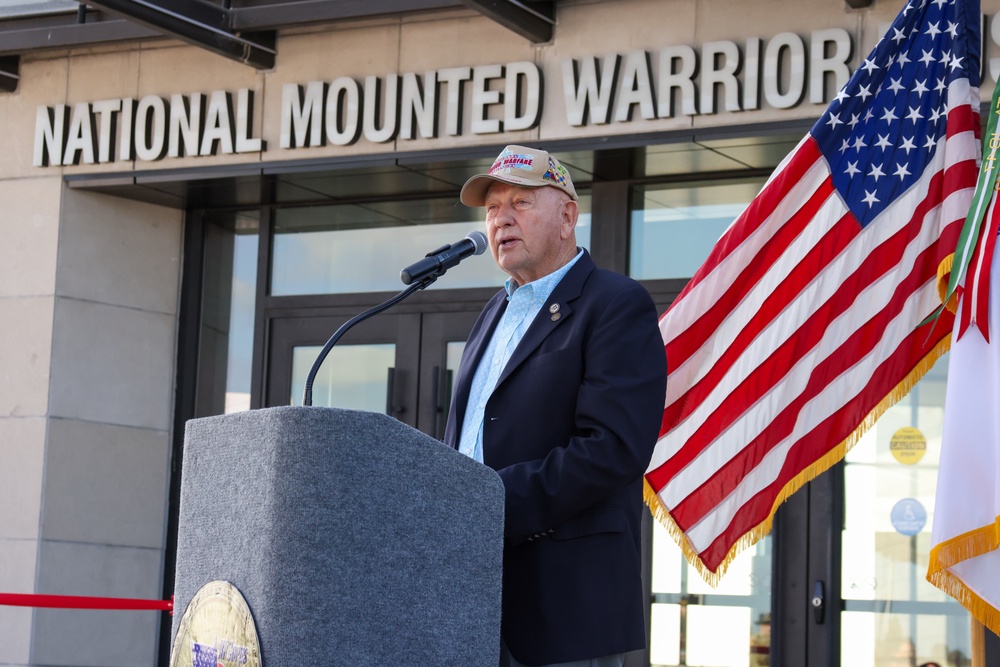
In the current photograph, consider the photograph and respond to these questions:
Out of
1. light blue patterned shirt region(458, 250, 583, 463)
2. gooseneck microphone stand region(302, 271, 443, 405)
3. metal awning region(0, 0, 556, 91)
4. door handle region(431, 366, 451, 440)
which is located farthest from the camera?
door handle region(431, 366, 451, 440)

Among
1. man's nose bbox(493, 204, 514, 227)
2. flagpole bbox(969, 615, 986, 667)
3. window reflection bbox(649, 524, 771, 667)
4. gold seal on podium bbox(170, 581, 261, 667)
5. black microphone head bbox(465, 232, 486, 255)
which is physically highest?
man's nose bbox(493, 204, 514, 227)

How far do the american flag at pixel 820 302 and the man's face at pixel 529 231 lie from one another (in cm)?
141

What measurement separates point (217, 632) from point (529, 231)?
1.34 metres

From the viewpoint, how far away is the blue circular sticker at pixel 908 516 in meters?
7.06

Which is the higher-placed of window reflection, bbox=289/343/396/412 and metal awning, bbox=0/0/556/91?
metal awning, bbox=0/0/556/91

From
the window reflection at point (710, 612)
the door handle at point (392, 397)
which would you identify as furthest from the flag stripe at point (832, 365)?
the door handle at point (392, 397)

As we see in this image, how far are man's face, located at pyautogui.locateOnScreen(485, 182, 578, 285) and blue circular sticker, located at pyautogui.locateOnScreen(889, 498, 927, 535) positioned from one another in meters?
4.24

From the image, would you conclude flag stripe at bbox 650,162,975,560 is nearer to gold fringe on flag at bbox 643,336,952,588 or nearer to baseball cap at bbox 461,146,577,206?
gold fringe on flag at bbox 643,336,952,588

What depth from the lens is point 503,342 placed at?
3443 mm

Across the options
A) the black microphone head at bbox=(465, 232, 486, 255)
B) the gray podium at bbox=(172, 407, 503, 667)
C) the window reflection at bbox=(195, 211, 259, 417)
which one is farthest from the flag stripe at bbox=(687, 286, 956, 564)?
the window reflection at bbox=(195, 211, 259, 417)

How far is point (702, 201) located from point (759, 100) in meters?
1.10

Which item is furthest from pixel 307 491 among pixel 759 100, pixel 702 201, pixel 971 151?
pixel 702 201

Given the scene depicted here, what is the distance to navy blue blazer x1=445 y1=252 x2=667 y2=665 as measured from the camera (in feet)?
9.73

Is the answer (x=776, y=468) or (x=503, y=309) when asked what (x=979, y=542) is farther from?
(x=503, y=309)
